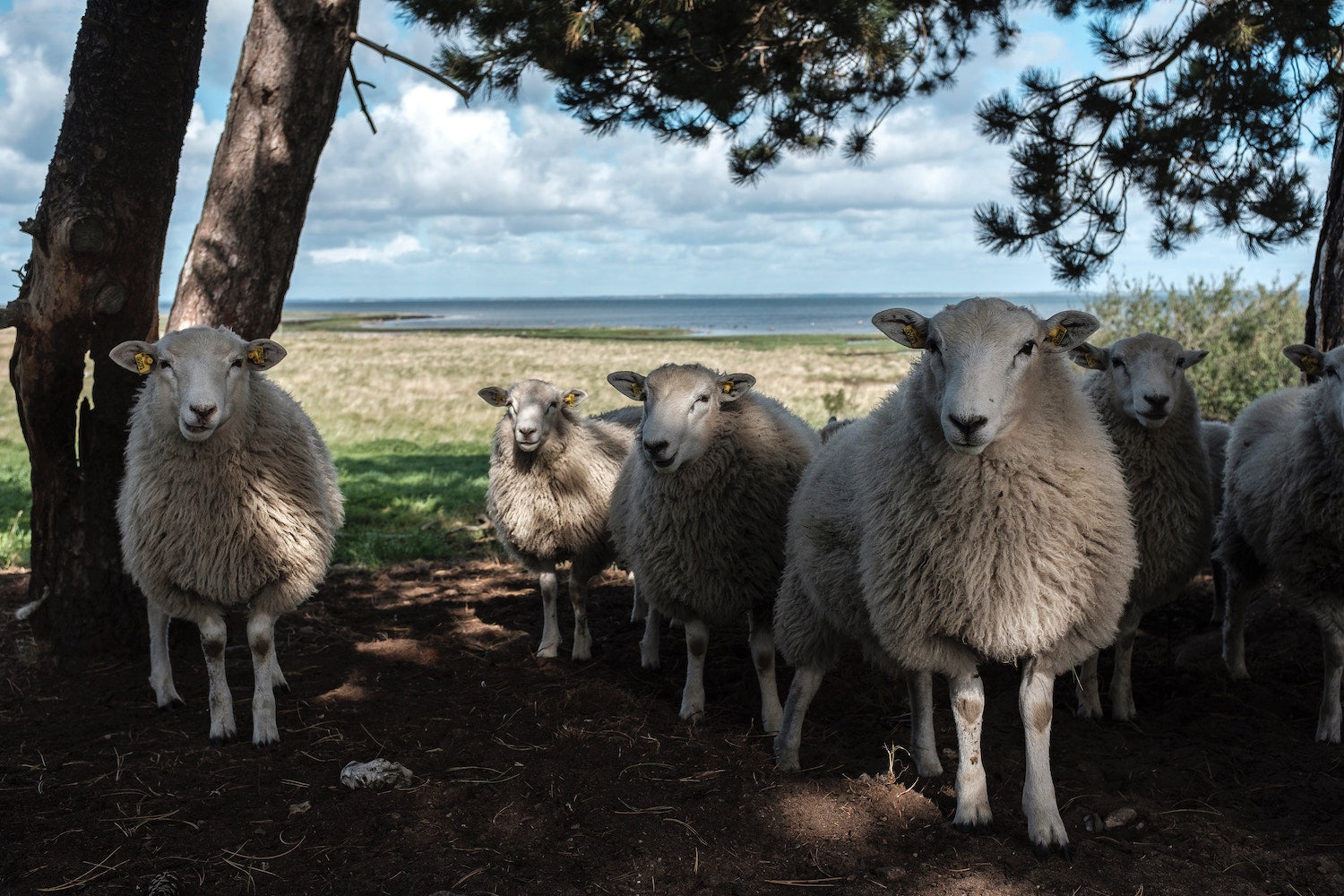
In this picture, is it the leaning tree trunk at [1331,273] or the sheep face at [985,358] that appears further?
the leaning tree trunk at [1331,273]

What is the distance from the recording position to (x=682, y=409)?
5.11m

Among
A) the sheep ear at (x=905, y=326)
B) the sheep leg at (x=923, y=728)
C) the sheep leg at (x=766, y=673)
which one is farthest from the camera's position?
the sheep leg at (x=766, y=673)

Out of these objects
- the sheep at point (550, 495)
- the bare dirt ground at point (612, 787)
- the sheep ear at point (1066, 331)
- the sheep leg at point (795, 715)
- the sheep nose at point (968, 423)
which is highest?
the sheep ear at point (1066, 331)

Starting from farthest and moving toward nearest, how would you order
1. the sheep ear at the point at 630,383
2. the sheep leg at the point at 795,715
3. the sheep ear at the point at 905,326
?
the sheep ear at the point at 630,383 < the sheep leg at the point at 795,715 < the sheep ear at the point at 905,326

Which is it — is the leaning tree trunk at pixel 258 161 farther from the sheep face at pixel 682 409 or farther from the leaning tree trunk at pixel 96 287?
the sheep face at pixel 682 409

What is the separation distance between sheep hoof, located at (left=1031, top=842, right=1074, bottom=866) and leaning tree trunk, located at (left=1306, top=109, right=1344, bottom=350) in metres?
3.88

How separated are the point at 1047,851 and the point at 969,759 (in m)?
0.40

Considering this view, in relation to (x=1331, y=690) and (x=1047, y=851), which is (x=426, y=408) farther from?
(x=1047, y=851)

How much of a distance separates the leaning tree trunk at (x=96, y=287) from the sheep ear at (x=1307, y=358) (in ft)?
20.2

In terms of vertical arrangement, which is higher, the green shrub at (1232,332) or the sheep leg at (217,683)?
the green shrub at (1232,332)

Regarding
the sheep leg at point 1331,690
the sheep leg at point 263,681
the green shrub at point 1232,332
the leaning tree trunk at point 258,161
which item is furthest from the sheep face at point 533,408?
the green shrub at point 1232,332

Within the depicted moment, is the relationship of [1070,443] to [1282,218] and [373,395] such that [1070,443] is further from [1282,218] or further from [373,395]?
[373,395]

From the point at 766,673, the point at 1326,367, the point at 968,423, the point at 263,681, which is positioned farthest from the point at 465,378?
the point at 968,423

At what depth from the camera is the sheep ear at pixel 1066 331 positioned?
3.79 meters
